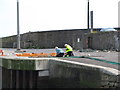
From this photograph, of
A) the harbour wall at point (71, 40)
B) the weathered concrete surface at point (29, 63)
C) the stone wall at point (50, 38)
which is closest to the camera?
the weathered concrete surface at point (29, 63)

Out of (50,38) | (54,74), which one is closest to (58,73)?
(54,74)

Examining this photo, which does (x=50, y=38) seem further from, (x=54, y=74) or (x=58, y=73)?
(x=58, y=73)

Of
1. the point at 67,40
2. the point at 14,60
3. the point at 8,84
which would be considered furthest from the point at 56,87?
the point at 67,40

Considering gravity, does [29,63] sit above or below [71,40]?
below

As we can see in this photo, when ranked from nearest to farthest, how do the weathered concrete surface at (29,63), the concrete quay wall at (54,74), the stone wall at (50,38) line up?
the concrete quay wall at (54,74) → the weathered concrete surface at (29,63) → the stone wall at (50,38)

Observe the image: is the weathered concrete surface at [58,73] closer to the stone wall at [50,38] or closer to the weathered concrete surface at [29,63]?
the weathered concrete surface at [29,63]

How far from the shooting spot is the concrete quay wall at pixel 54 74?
6.09 m

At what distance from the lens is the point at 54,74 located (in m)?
9.75

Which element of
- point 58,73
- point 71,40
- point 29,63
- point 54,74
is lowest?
point 54,74

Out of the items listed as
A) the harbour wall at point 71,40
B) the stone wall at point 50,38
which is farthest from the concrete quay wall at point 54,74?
the stone wall at point 50,38

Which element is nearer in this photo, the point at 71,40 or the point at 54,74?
the point at 54,74

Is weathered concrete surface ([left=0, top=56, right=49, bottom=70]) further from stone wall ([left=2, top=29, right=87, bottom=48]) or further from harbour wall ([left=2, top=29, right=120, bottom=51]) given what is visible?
stone wall ([left=2, top=29, right=87, bottom=48])

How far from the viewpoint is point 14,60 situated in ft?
35.0

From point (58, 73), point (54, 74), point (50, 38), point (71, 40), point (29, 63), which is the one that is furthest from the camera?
point (50, 38)
